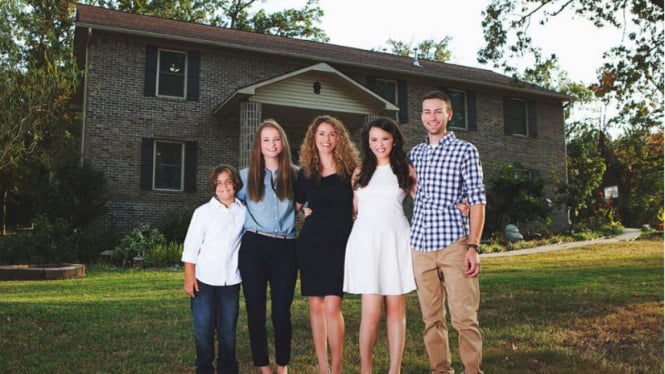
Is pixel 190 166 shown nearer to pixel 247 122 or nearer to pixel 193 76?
pixel 247 122

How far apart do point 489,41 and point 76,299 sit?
865 centimetres

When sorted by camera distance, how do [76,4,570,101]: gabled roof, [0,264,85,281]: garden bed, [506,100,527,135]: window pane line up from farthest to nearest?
1. [506,100,527,135]: window pane
2. [76,4,570,101]: gabled roof
3. [0,264,85,281]: garden bed

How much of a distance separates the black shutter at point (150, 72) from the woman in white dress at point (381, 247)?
1223 cm

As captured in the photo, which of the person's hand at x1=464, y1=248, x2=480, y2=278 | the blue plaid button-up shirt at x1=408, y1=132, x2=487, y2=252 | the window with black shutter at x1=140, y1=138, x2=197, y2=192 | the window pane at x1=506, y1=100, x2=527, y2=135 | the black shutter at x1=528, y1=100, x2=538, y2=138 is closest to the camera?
the person's hand at x1=464, y1=248, x2=480, y2=278

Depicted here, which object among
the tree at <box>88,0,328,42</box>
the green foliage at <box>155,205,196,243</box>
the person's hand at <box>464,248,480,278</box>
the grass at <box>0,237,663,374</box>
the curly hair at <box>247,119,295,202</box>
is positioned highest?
the tree at <box>88,0,328,42</box>

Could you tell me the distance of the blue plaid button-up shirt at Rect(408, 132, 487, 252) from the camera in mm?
3631

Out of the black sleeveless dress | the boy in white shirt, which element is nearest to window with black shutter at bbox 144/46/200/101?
the boy in white shirt

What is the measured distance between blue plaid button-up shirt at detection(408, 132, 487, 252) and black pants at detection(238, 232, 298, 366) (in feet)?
2.99

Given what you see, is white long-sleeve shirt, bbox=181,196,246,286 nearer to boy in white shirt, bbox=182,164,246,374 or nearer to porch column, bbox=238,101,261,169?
boy in white shirt, bbox=182,164,246,374

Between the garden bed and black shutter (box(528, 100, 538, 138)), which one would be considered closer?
the garden bed

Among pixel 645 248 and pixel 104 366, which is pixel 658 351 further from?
pixel 645 248

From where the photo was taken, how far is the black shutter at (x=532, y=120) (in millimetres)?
20750

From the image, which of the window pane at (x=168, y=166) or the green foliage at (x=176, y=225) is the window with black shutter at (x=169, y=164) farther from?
the green foliage at (x=176, y=225)

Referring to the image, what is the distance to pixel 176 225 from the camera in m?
13.5
